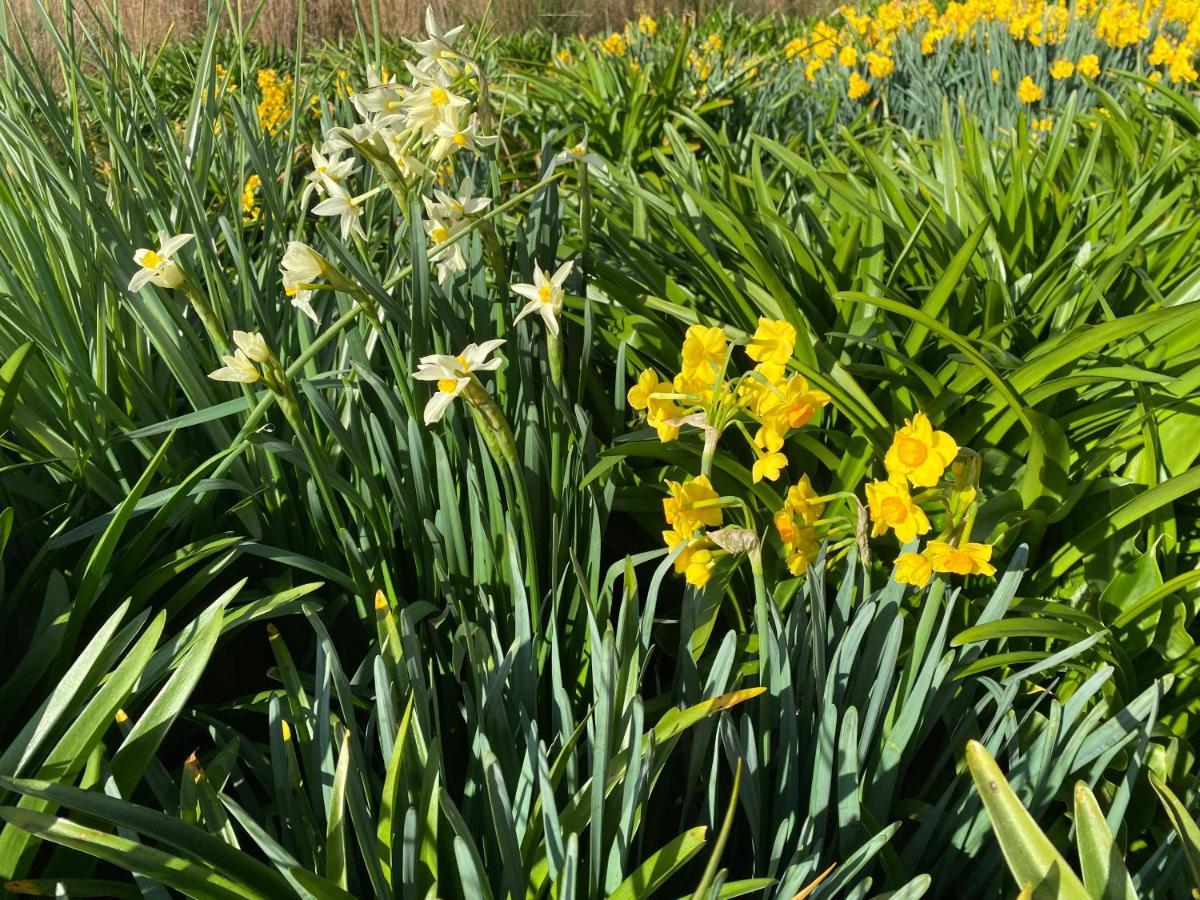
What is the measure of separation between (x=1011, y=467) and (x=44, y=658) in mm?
1371

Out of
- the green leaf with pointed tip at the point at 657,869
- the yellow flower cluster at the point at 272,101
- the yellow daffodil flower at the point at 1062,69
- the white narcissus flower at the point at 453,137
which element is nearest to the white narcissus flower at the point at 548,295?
the white narcissus flower at the point at 453,137

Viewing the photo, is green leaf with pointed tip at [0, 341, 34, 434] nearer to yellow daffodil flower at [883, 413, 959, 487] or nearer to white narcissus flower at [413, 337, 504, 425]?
white narcissus flower at [413, 337, 504, 425]

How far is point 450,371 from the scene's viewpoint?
38.6 inches

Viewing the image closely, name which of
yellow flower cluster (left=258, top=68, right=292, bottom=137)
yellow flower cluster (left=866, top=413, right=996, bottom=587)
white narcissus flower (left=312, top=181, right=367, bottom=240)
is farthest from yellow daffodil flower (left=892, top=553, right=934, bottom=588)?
yellow flower cluster (left=258, top=68, right=292, bottom=137)

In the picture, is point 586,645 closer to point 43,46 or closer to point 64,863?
point 64,863

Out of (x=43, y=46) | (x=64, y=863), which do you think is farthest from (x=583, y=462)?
(x=43, y=46)

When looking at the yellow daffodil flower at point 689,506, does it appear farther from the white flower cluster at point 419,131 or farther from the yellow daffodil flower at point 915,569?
the white flower cluster at point 419,131

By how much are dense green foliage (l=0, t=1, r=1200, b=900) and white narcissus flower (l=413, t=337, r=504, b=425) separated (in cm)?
13

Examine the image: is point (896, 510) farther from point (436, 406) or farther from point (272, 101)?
point (272, 101)

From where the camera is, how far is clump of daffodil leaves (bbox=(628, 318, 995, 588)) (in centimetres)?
96

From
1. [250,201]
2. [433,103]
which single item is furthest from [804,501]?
[250,201]

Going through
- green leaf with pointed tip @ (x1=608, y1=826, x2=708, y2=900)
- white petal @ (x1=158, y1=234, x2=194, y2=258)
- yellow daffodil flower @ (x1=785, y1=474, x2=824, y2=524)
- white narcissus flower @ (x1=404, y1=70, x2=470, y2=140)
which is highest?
white narcissus flower @ (x1=404, y1=70, x2=470, y2=140)

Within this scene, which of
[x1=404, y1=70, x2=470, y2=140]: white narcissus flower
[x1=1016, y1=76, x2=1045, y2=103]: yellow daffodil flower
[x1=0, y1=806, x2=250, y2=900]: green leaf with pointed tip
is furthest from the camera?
[x1=1016, y1=76, x2=1045, y2=103]: yellow daffodil flower

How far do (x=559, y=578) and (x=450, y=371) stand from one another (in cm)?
35
